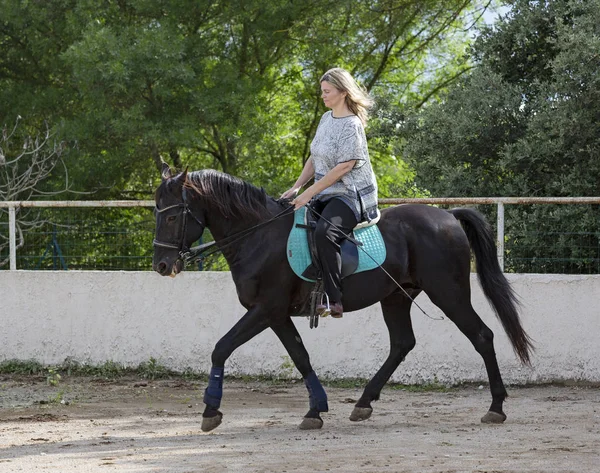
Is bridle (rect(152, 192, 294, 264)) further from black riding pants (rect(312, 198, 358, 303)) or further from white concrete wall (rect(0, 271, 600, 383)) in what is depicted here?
white concrete wall (rect(0, 271, 600, 383))

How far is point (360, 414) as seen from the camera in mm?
7098

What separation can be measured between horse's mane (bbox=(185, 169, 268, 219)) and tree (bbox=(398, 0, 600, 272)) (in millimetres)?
3713

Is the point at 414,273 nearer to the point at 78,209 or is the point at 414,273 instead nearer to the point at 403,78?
the point at 78,209

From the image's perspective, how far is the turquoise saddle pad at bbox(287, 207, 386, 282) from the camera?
6742mm

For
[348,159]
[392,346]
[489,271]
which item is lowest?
[392,346]

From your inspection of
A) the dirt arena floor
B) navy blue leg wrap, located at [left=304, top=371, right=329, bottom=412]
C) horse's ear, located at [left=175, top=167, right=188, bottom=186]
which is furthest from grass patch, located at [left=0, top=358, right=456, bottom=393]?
horse's ear, located at [left=175, top=167, right=188, bottom=186]

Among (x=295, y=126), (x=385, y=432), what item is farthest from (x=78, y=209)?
(x=295, y=126)

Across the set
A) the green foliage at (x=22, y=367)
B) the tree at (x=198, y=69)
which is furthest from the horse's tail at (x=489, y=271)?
the tree at (x=198, y=69)

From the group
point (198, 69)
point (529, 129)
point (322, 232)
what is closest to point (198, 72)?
point (198, 69)

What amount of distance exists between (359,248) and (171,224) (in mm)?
1402

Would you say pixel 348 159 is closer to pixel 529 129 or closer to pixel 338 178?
pixel 338 178

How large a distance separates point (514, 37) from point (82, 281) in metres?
6.07

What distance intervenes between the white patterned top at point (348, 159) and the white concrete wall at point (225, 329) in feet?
7.91

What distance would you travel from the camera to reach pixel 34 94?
18.5 m
